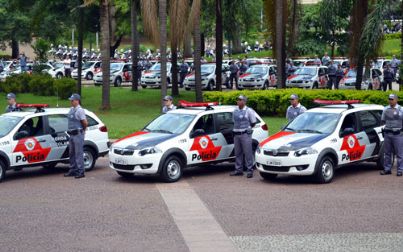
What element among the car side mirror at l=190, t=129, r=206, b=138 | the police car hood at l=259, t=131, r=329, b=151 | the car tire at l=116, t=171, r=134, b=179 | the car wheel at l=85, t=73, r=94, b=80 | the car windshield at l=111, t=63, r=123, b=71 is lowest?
the car tire at l=116, t=171, r=134, b=179

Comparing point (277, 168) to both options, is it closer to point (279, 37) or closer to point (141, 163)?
point (141, 163)

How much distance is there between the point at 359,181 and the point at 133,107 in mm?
19320

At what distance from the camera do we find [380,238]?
36.0 feet

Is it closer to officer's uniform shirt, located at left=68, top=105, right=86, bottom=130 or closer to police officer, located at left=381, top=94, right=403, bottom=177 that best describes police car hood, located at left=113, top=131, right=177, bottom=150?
officer's uniform shirt, located at left=68, top=105, right=86, bottom=130

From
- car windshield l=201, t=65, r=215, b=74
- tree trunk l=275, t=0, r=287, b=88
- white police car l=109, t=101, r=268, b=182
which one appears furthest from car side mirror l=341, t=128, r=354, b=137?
car windshield l=201, t=65, r=215, b=74

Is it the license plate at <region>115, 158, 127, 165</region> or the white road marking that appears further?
the license plate at <region>115, 158, 127, 165</region>

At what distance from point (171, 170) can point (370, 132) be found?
4.47 m

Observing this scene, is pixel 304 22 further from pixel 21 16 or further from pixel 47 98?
pixel 47 98

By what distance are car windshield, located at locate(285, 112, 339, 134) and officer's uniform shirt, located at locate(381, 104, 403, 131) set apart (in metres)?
1.05

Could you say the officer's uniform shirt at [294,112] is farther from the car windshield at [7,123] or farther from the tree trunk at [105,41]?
the tree trunk at [105,41]

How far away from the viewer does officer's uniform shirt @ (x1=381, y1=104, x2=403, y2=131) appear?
16.6m

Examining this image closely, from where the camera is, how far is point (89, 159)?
59.6 feet

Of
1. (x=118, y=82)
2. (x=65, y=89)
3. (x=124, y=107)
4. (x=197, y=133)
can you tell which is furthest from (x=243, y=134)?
(x=118, y=82)

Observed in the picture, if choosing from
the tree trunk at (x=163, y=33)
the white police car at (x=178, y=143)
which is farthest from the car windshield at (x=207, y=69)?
the white police car at (x=178, y=143)
